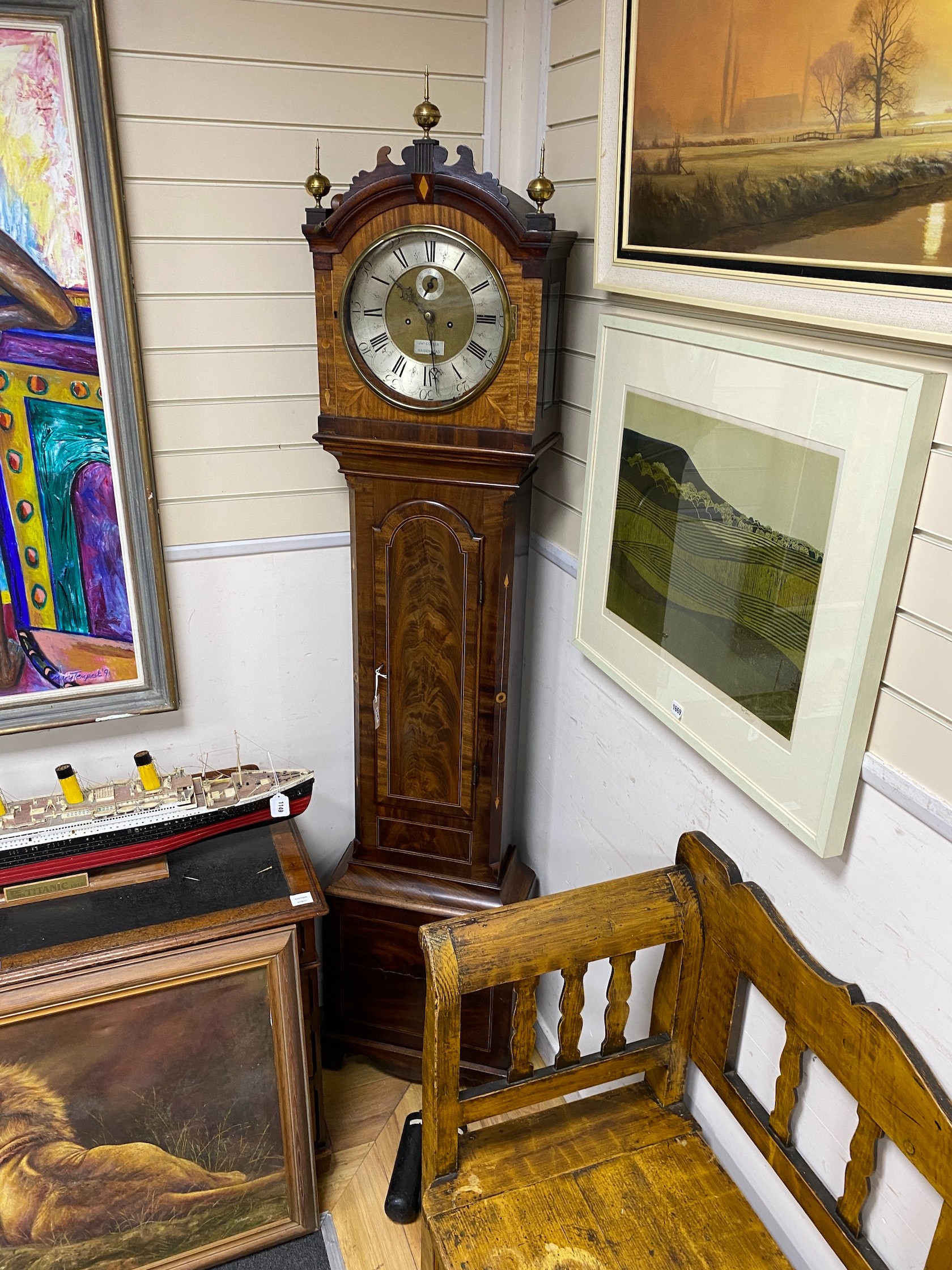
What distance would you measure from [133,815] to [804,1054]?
1.27 meters

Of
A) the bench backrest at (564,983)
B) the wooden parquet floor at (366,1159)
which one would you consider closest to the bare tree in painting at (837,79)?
the bench backrest at (564,983)

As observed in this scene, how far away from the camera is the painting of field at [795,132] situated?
0.91 m

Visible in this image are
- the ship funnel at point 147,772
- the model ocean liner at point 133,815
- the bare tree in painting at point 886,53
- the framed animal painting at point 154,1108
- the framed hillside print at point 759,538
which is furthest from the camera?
the ship funnel at point 147,772

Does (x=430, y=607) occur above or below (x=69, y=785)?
above

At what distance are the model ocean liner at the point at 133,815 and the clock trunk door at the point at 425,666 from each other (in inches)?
→ 8.4

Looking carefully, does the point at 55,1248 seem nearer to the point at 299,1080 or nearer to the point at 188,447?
the point at 299,1080

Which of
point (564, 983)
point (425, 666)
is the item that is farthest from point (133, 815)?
point (564, 983)

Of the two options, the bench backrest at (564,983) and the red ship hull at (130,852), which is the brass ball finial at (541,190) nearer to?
the bench backrest at (564,983)

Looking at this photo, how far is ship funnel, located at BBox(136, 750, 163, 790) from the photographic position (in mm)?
1868

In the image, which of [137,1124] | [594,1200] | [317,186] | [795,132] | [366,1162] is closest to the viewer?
[795,132]

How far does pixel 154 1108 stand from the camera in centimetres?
167

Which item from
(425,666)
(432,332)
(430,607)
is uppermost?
(432,332)

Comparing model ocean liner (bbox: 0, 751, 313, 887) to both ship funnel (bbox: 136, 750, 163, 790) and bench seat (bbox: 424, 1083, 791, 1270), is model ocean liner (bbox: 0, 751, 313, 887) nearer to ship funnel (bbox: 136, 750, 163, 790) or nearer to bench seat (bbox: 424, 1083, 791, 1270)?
ship funnel (bbox: 136, 750, 163, 790)

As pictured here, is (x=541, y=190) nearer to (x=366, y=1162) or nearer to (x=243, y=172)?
(x=243, y=172)
